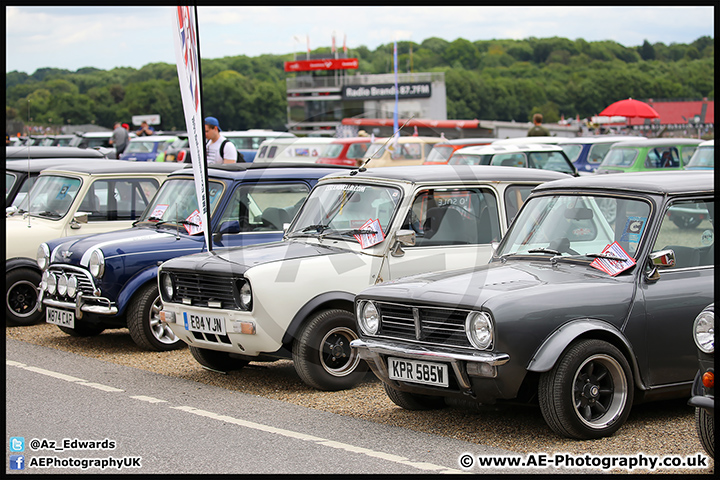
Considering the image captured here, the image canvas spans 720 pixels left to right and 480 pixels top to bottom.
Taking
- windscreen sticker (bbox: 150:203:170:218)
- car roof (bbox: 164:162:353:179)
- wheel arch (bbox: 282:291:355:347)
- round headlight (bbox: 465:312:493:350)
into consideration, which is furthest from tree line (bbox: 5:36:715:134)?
round headlight (bbox: 465:312:493:350)

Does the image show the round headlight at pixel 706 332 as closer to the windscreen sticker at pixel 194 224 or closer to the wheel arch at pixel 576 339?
the wheel arch at pixel 576 339

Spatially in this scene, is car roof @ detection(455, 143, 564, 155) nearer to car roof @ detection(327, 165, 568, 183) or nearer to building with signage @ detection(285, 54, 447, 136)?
car roof @ detection(327, 165, 568, 183)

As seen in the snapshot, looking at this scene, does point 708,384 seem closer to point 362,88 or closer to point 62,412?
point 62,412

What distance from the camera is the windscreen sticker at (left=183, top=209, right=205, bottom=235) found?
9.55m

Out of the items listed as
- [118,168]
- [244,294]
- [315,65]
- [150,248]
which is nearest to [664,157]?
[118,168]

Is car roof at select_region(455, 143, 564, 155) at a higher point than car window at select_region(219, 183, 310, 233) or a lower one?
higher

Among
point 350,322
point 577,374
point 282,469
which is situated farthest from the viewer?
point 350,322

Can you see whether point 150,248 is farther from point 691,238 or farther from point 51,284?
point 691,238

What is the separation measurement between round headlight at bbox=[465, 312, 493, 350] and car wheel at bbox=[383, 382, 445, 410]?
108cm

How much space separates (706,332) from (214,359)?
15.4 feet

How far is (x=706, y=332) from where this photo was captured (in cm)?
486

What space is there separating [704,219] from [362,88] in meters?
118

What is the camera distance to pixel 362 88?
122438 millimetres

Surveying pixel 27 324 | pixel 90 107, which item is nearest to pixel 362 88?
pixel 90 107
